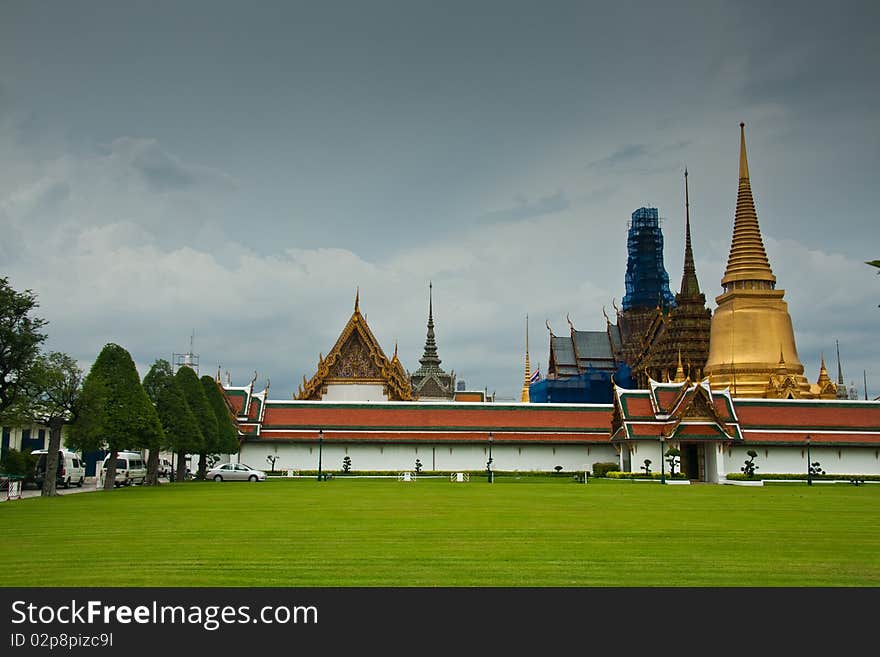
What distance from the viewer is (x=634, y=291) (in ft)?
292

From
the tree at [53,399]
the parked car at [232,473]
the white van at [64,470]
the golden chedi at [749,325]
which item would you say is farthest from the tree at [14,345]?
the golden chedi at [749,325]

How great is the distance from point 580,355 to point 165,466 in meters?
43.7

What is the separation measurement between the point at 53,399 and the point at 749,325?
4922cm

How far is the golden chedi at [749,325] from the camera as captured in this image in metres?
61.8

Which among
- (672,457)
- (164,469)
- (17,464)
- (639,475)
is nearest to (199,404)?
(17,464)

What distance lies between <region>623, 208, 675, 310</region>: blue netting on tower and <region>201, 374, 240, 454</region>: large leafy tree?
5142 centimetres

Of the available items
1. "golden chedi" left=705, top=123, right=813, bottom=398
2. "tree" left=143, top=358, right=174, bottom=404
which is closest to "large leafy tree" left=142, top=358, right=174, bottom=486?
"tree" left=143, top=358, right=174, bottom=404

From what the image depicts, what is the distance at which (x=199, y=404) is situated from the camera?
42.5 m

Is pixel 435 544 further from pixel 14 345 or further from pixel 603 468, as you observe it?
pixel 603 468

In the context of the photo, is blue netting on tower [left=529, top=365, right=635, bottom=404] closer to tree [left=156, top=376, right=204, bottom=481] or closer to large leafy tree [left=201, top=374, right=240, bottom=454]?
large leafy tree [left=201, top=374, right=240, bottom=454]

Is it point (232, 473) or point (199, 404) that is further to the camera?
point (232, 473)

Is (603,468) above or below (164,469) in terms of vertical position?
above

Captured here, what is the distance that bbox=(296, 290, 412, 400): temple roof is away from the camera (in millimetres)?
61812
